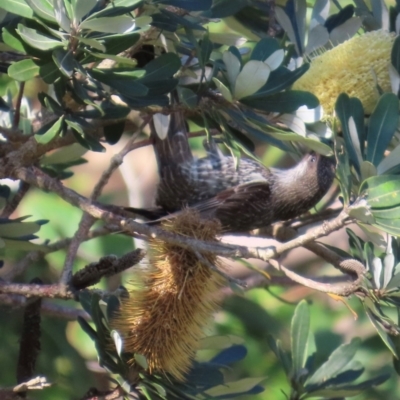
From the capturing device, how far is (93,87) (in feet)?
3.60

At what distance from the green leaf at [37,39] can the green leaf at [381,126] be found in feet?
1.45

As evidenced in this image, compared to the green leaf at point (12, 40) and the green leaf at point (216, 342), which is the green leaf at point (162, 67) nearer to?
the green leaf at point (12, 40)

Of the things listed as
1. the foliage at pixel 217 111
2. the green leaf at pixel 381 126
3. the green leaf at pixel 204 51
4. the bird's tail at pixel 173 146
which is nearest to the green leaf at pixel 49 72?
the foliage at pixel 217 111

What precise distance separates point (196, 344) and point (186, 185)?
909 millimetres

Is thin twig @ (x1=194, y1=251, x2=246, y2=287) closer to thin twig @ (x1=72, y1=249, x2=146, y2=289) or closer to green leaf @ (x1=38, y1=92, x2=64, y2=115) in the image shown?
thin twig @ (x1=72, y1=249, x2=146, y2=289)

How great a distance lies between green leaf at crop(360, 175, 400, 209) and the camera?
875 millimetres

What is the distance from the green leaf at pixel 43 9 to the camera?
834 millimetres

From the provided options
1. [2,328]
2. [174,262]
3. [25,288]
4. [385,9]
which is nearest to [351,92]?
[385,9]

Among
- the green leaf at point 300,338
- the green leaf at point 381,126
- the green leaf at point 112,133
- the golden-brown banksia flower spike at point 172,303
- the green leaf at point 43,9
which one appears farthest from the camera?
the green leaf at point 300,338

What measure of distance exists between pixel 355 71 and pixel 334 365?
2.34 feet

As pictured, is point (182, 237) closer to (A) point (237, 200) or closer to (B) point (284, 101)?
(B) point (284, 101)

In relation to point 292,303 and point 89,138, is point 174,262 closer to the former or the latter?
point 89,138

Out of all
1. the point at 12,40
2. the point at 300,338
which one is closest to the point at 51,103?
the point at 12,40

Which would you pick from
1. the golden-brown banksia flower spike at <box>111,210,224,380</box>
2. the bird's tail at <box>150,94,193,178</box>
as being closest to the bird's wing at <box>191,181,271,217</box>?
the bird's tail at <box>150,94,193,178</box>
